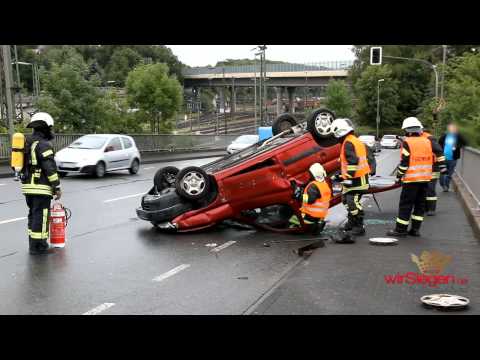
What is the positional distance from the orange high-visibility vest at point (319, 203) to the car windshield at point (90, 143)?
12796 mm

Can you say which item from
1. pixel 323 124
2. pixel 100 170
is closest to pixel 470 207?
pixel 323 124

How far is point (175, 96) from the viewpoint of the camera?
37.1 m

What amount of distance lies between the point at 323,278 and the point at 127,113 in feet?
102

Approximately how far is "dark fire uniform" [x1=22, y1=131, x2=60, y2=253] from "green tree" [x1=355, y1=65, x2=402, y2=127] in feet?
42.7

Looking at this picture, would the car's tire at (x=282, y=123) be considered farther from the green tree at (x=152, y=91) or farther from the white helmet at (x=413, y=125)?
the green tree at (x=152, y=91)

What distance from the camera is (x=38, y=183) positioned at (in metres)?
8.07

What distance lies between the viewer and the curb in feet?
32.4

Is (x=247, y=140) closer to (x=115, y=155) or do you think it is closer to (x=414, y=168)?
(x=115, y=155)

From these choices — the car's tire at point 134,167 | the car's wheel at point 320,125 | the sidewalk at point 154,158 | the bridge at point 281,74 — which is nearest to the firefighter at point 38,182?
the car's wheel at point 320,125

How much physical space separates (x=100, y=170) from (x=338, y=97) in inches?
1972

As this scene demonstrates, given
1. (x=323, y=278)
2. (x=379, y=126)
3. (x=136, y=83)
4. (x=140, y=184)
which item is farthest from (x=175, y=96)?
(x=323, y=278)

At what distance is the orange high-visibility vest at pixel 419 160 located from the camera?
9164 millimetres

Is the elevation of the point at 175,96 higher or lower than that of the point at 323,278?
higher
